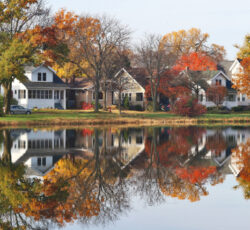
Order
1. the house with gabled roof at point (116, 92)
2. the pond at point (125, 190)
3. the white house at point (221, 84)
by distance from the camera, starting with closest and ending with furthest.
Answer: the pond at point (125, 190) < the house with gabled roof at point (116, 92) < the white house at point (221, 84)

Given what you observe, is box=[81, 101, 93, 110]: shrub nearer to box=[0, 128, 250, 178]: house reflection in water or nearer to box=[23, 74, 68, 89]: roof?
box=[23, 74, 68, 89]: roof

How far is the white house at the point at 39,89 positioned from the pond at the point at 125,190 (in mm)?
48995

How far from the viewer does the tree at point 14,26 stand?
53.6 m

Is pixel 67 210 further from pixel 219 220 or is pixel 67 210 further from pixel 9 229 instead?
pixel 219 220

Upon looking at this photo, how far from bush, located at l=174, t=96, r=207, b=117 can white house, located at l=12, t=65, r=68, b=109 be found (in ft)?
67.4

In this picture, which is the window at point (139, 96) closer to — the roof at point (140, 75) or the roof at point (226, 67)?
the roof at point (140, 75)

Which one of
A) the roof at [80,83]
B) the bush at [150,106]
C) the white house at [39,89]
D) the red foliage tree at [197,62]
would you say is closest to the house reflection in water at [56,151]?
the white house at [39,89]

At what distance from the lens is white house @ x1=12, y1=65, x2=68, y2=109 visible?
242 feet

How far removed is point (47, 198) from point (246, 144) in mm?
19138

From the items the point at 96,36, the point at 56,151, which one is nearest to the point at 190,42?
the point at 96,36

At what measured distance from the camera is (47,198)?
1345 cm

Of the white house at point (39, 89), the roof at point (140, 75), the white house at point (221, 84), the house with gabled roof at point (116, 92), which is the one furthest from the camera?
the white house at point (221, 84)

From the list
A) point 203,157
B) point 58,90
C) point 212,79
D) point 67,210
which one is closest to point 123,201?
point 67,210

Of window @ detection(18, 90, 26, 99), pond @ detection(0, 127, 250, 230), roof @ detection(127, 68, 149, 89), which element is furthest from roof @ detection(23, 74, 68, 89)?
pond @ detection(0, 127, 250, 230)
